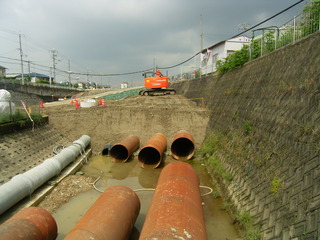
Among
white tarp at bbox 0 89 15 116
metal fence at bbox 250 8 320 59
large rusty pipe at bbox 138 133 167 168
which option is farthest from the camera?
large rusty pipe at bbox 138 133 167 168

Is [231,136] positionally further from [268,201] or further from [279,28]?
[279,28]

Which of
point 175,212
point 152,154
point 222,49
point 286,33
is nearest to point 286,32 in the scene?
point 286,33

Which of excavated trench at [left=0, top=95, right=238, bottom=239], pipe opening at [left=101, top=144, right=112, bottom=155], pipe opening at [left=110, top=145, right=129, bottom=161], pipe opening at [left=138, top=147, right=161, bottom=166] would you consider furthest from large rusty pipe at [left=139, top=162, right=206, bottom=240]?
pipe opening at [left=101, top=144, right=112, bottom=155]

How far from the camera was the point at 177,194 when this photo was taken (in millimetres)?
4543

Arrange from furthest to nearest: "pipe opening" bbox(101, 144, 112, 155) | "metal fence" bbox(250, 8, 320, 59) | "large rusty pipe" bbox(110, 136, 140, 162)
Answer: "pipe opening" bbox(101, 144, 112, 155)
"large rusty pipe" bbox(110, 136, 140, 162)
"metal fence" bbox(250, 8, 320, 59)

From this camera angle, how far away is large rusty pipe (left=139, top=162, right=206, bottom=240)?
3471mm

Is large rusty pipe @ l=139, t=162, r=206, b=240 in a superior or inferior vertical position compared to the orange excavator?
inferior

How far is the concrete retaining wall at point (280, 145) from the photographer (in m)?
3.99

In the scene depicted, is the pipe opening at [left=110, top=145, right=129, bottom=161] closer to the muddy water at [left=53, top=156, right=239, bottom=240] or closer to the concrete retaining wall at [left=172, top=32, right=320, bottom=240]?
the muddy water at [left=53, top=156, right=239, bottom=240]

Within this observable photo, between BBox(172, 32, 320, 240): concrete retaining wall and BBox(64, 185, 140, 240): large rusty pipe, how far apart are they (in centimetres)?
283

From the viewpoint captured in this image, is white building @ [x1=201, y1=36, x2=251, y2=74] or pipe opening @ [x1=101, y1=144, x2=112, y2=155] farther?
white building @ [x1=201, y1=36, x2=251, y2=74]

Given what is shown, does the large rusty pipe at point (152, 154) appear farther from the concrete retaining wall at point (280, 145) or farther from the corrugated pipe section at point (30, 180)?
the corrugated pipe section at point (30, 180)

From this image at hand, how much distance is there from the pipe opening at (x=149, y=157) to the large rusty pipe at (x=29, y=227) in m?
6.37

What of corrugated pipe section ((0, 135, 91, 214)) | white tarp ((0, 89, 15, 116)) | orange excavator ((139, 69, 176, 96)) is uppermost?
orange excavator ((139, 69, 176, 96))
